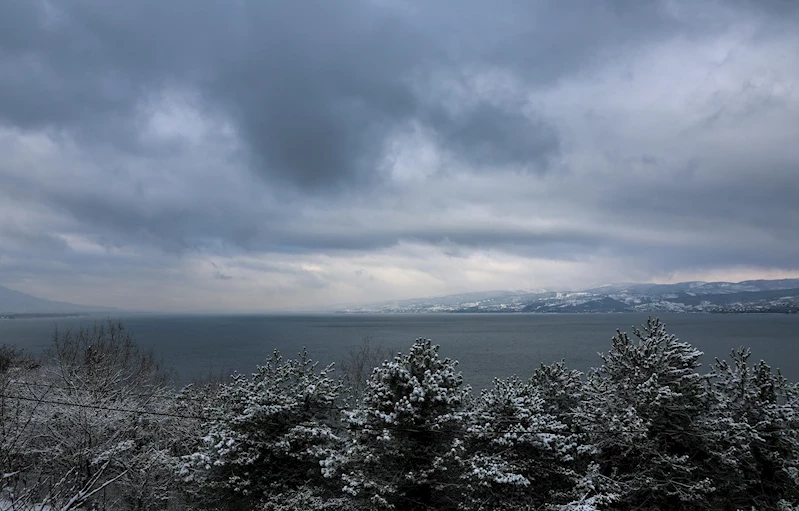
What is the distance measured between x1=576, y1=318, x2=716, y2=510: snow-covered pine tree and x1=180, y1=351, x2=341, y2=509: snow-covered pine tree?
384 inches

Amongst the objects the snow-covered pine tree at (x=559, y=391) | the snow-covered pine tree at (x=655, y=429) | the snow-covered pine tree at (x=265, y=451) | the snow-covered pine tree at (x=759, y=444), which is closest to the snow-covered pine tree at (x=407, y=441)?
the snow-covered pine tree at (x=265, y=451)

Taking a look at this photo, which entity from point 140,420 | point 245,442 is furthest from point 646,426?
point 140,420

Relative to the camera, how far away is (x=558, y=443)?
1553 centimetres

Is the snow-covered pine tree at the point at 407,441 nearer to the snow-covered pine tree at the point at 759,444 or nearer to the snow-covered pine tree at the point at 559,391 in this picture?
the snow-covered pine tree at the point at 559,391

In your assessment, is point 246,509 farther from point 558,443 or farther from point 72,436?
point 558,443

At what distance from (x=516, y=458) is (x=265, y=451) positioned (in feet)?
29.2

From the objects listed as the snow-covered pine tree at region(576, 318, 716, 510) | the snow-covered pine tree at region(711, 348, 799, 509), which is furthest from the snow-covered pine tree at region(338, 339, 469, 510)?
the snow-covered pine tree at region(711, 348, 799, 509)

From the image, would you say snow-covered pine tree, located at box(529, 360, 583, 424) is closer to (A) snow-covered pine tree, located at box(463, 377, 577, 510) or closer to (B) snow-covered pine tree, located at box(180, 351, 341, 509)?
(A) snow-covered pine tree, located at box(463, 377, 577, 510)

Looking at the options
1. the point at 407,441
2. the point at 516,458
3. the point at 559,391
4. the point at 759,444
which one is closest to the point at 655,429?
the point at 559,391

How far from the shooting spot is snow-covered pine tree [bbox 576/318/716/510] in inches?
583

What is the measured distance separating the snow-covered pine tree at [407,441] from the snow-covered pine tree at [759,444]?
28.5 ft

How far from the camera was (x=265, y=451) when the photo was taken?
1692 cm

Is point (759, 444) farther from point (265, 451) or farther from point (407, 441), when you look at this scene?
point (265, 451)

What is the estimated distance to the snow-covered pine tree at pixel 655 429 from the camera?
14797mm
